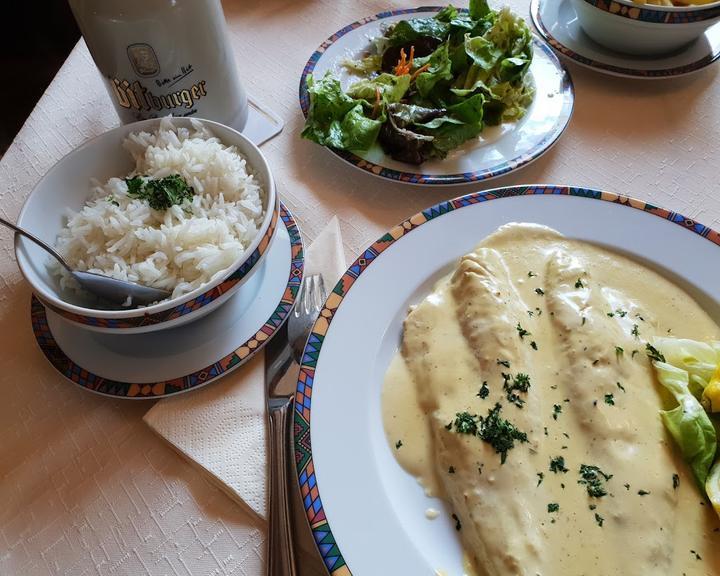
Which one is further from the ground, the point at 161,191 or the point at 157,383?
the point at 161,191

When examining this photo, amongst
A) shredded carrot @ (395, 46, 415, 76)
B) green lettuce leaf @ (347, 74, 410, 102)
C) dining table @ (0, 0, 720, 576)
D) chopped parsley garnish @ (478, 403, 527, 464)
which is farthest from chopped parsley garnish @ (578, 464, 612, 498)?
shredded carrot @ (395, 46, 415, 76)

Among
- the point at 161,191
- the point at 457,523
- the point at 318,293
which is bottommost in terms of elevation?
the point at 457,523

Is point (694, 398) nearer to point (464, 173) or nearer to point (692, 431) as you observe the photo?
point (692, 431)

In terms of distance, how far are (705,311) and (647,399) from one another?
0.26 m

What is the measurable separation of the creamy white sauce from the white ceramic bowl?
749mm

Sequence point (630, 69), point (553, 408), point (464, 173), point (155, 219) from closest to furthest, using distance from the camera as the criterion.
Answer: point (553, 408) → point (155, 219) → point (464, 173) → point (630, 69)

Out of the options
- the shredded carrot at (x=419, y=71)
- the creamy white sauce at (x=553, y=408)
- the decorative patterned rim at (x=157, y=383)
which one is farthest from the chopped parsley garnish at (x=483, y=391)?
the shredded carrot at (x=419, y=71)

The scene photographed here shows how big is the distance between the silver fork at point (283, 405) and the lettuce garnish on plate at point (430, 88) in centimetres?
47

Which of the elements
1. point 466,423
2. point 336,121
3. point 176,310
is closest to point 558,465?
point 466,423

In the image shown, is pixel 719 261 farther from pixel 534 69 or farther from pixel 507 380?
pixel 534 69

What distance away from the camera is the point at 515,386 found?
1.02 meters

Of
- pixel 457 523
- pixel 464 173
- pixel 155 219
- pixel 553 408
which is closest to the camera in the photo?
pixel 457 523

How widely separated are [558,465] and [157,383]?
0.74 meters

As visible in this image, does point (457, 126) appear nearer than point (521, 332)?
No
